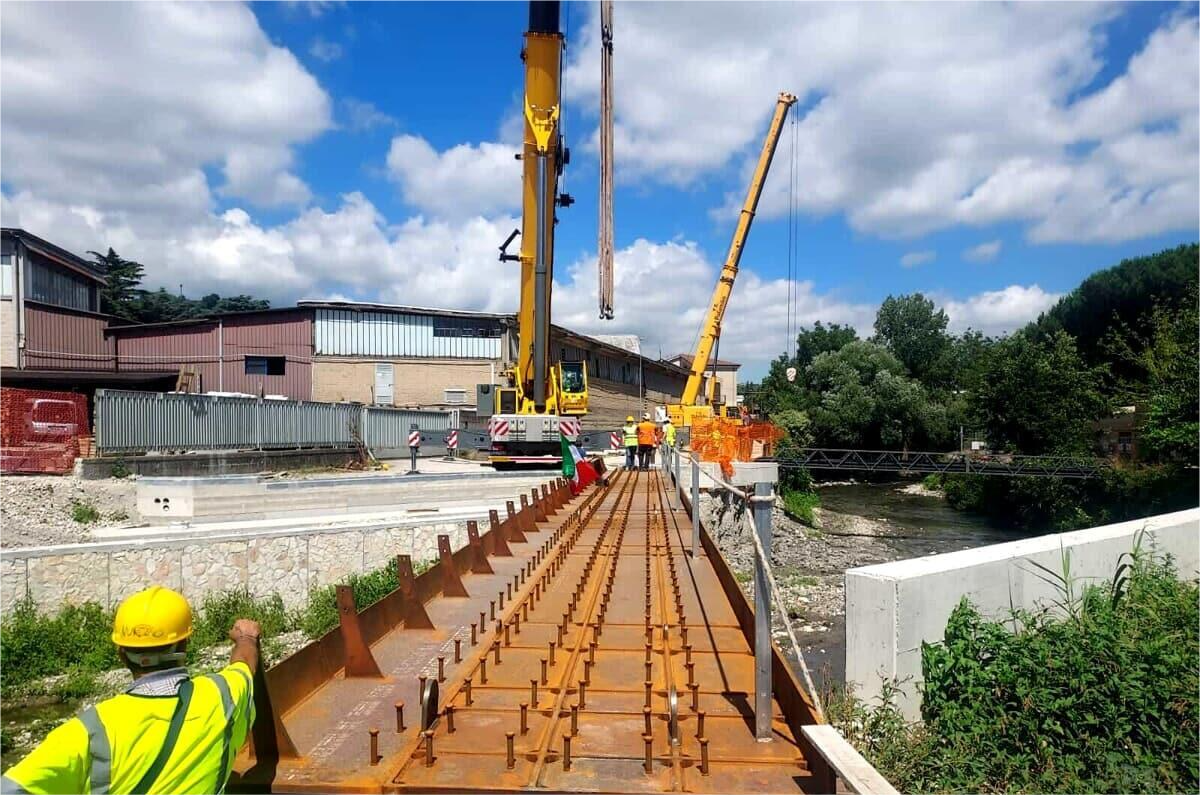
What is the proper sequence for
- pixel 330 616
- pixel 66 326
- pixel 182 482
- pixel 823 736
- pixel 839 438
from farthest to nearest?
1. pixel 839 438
2. pixel 66 326
3. pixel 182 482
4. pixel 330 616
5. pixel 823 736

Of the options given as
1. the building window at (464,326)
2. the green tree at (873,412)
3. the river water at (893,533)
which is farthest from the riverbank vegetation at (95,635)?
the green tree at (873,412)

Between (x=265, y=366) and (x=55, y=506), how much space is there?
57.2 ft

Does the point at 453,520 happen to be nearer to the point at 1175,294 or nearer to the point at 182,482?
the point at 182,482

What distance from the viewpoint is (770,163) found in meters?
34.5

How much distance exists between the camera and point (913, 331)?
74.4 m

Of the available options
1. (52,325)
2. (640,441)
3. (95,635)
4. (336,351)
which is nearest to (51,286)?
(52,325)

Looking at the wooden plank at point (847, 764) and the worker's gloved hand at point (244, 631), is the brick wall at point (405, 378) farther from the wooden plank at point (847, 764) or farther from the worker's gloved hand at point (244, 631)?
the wooden plank at point (847, 764)

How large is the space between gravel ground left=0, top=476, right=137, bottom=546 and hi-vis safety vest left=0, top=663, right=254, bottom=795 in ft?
43.3

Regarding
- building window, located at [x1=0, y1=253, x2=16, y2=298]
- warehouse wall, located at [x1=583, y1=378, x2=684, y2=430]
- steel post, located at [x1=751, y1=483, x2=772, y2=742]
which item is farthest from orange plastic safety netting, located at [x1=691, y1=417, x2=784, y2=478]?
building window, located at [x1=0, y1=253, x2=16, y2=298]

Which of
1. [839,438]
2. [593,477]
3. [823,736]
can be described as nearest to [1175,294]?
[839,438]

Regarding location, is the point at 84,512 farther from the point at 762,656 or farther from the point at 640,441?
the point at 762,656

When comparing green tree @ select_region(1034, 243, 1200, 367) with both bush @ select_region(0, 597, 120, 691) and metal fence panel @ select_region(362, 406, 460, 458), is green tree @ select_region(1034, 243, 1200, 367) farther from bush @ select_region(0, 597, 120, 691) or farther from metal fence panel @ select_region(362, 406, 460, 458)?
bush @ select_region(0, 597, 120, 691)

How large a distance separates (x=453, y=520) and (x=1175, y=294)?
40059 millimetres

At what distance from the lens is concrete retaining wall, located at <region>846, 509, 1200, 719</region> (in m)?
4.41
